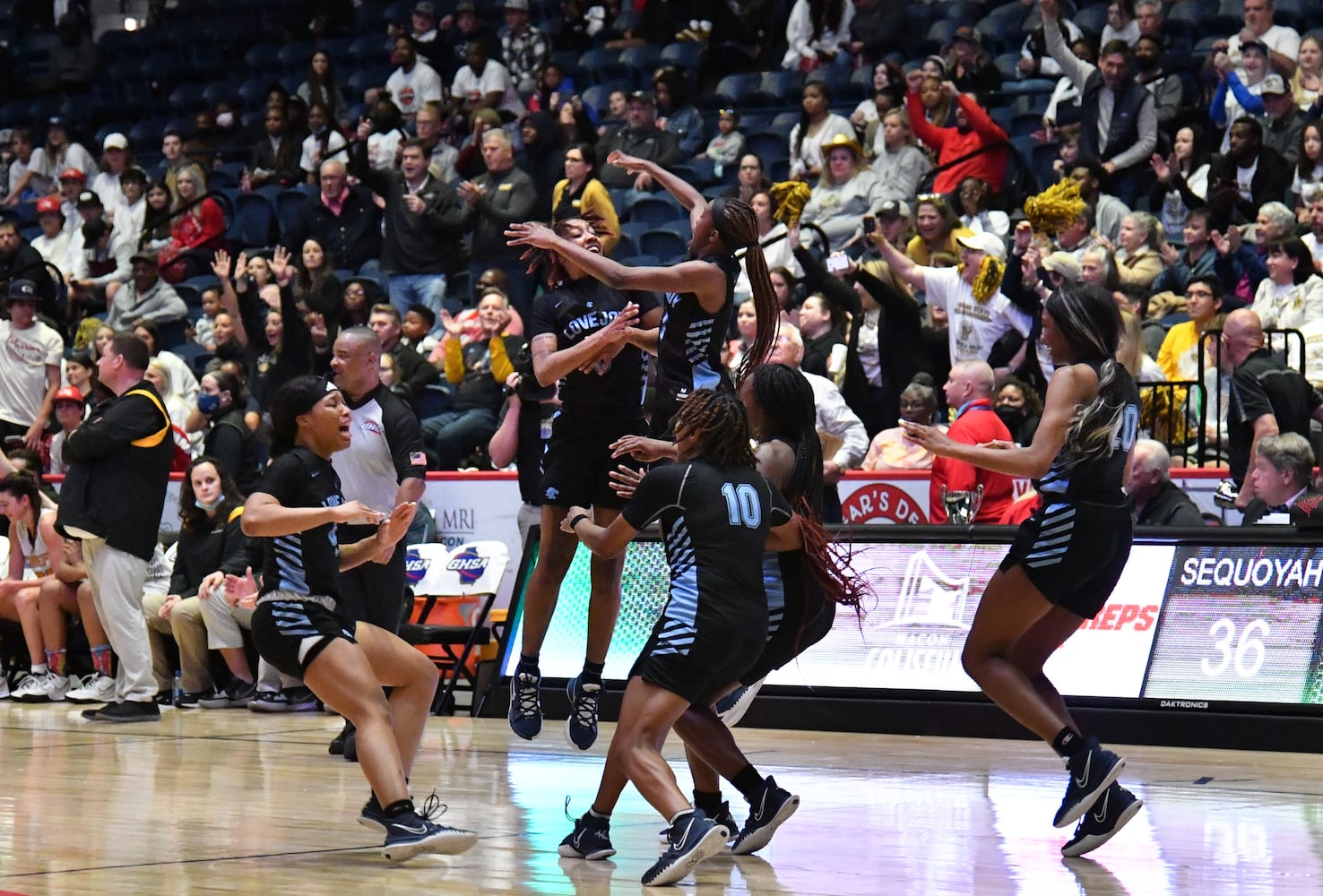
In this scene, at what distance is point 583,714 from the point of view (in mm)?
7582

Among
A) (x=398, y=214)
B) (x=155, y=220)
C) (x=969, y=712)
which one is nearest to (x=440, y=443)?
(x=398, y=214)

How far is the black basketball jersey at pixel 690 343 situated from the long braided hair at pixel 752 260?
3.5 inches

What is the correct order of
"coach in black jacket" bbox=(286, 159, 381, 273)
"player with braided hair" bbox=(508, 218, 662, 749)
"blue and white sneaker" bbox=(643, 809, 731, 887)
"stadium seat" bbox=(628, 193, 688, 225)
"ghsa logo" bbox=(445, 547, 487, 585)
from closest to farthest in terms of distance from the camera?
1. "blue and white sneaker" bbox=(643, 809, 731, 887)
2. "player with braided hair" bbox=(508, 218, 662, 749)
3. "ghsa logo" bbox=(445, 547, 487, 585)
4. "stadium seat" bbox=(628, 193, 688, 225)
5. "coach in black jacket" bbox=(286, 159, 381, 273)

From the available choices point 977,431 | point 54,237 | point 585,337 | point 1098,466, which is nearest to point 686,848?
point 1098,466

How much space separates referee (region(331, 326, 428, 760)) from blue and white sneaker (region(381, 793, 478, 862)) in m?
2.82

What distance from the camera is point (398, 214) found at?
16.9 m

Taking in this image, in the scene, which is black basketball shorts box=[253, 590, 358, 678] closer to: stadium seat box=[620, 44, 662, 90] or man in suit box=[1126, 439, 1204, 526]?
man in suit box=[1126, 439, 1204, 526]

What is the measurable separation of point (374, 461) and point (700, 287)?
8.21 ft

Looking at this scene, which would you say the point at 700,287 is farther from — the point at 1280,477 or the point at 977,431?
the point at 1280,477

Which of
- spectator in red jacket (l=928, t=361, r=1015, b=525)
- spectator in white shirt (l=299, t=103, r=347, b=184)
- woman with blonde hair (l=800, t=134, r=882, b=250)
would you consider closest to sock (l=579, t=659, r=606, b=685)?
spectator in red jacket (l=928, t=361, r=1015, b=525)

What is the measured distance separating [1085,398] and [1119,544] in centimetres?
53

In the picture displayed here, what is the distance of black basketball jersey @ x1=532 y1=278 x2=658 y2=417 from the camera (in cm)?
789

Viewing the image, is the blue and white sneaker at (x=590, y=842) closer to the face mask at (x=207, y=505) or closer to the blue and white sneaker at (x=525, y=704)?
the blue and white sneaker at (x=525, y=704)

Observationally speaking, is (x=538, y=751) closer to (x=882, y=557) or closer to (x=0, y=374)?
(x=882, y=557)
